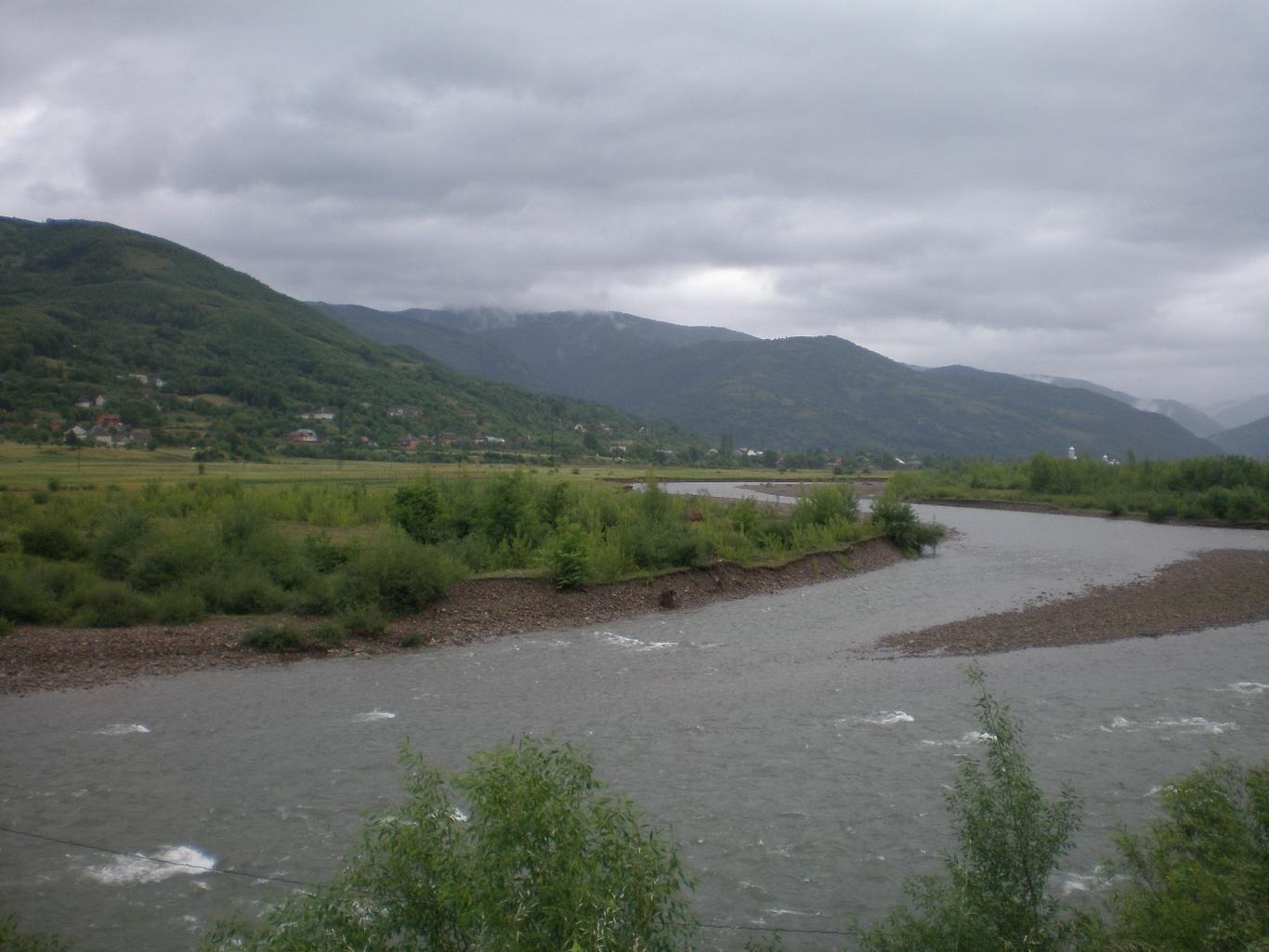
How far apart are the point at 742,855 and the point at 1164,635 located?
16733 mm

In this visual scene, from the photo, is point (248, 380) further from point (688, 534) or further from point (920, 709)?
point (920, 709)

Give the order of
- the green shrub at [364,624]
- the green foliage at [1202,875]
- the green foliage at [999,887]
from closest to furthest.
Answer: the green foliage at [1202,875]
the green foliage at [999,887]
the green shrub at [364,624]

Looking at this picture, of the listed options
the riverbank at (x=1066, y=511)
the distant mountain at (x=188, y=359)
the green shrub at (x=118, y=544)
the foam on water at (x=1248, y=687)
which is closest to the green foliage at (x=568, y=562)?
the green shrub at (x=118, y=544)

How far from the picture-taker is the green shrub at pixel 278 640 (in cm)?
1891

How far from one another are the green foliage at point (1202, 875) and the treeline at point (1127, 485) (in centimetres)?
3896

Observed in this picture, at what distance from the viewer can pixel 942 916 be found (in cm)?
605

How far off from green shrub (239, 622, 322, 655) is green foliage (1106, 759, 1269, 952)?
1601cm

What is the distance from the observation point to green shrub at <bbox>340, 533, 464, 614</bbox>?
21203 millimetres

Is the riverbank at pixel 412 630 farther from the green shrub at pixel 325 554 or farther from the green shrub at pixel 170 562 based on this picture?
the green shrub at pixel 325 554

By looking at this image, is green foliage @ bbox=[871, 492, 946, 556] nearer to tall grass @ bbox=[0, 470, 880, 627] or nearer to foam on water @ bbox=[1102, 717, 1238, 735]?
tall grass @ bbox=[0, 470, 880, 627]

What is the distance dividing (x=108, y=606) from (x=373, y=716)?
31.8 ft

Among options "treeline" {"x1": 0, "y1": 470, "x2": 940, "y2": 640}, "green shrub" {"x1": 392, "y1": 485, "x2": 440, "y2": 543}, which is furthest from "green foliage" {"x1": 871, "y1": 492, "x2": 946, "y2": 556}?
→ "green shrub" {"x1": 392, "y1": 485, "x2": 440, "y2": 543}

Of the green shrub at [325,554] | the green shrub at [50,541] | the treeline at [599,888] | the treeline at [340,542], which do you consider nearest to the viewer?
the treeline at [599,888]

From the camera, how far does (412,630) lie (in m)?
20.5
